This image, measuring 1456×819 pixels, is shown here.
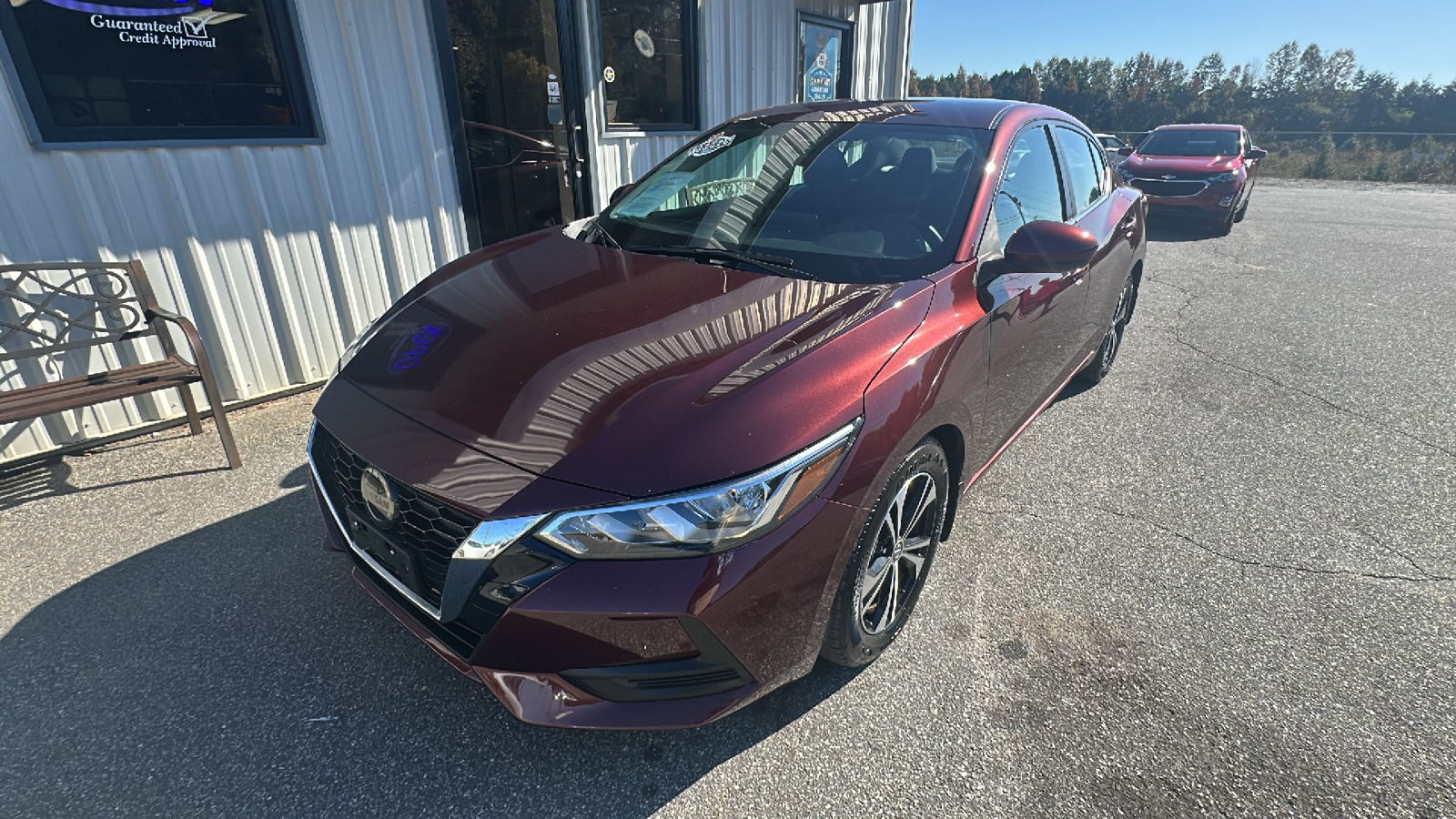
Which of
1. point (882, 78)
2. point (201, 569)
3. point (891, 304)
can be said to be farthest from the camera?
point (882, 78)

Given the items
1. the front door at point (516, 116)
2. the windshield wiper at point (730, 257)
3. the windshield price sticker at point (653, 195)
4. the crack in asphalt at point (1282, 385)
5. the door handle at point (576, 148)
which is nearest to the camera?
the windshield wiper at point (730, 257)

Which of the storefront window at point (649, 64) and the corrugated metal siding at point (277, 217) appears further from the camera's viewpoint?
the storefront window at point (649, 64)

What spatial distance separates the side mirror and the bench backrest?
381cm

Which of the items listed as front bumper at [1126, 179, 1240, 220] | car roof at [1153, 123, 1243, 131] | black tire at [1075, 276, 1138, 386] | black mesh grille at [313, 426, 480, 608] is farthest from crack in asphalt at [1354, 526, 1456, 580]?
car roof at [1153, 123, 1243, 131]

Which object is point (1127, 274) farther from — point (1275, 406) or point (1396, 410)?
point (1396, 410)

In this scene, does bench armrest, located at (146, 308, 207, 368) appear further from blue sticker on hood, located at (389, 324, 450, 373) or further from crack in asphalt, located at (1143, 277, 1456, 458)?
crack in asphalt, located at (1143, 277, 1456, 458)

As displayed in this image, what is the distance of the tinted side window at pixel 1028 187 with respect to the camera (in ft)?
7.97

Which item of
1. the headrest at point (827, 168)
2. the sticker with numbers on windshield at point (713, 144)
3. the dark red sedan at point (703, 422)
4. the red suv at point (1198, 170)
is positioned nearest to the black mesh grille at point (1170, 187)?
the red suv at point (1198, 170)

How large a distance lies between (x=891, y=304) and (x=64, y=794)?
2.52 meters

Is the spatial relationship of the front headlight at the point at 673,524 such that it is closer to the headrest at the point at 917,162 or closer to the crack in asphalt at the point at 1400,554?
the headrest at the point at 917,162

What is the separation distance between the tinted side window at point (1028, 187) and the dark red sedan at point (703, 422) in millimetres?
25

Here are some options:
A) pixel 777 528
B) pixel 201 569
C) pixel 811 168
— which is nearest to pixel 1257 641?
pixel 777 528

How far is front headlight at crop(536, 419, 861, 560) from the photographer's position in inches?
56.5

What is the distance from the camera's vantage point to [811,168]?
2623 mm
